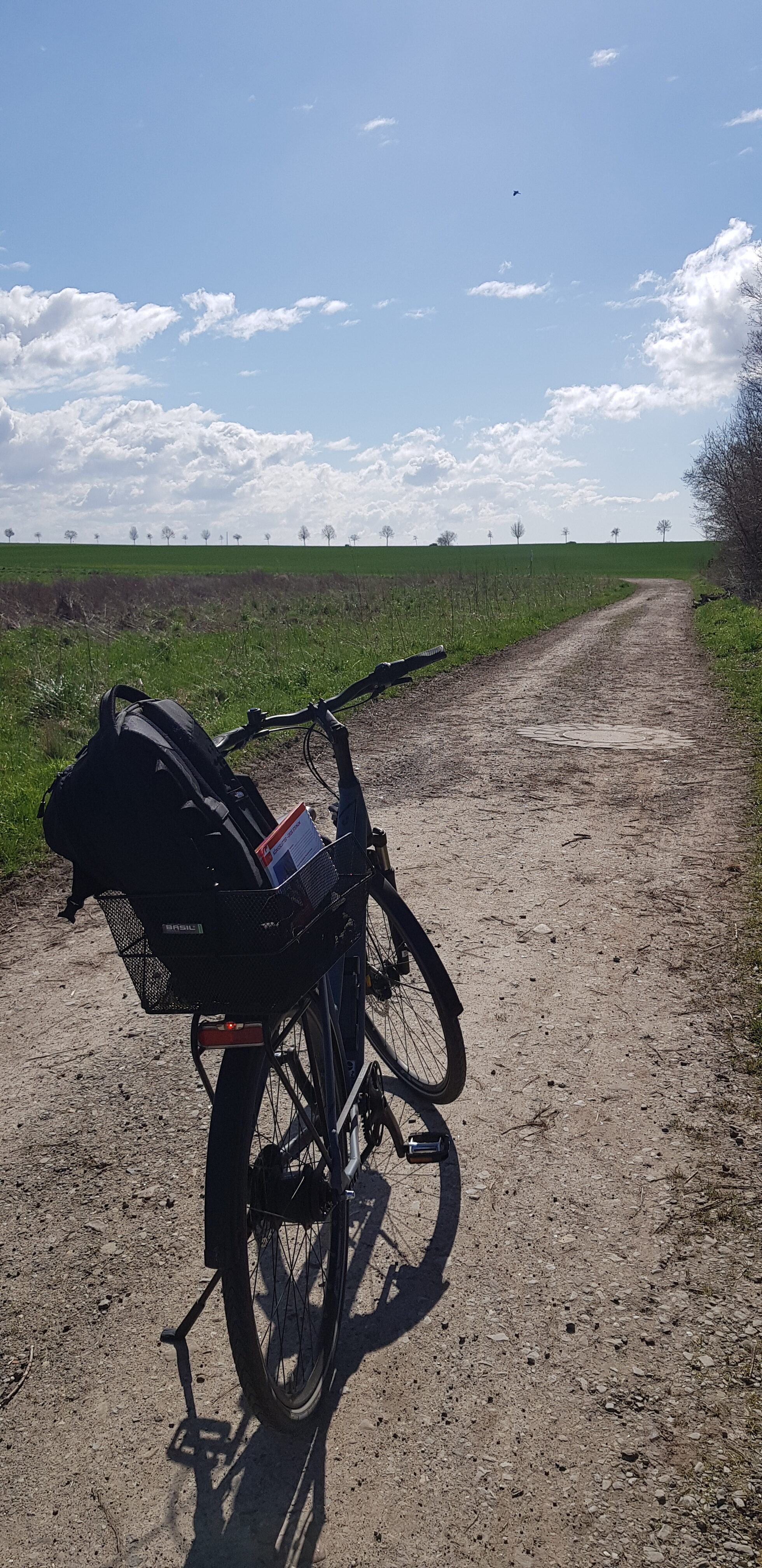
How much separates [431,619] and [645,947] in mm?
17832

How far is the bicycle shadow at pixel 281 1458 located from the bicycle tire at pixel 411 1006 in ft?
2.32

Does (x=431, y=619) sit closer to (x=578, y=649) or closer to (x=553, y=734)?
(x=578, y=649)

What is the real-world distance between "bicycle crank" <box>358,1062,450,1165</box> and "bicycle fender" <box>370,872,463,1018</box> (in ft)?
1.28

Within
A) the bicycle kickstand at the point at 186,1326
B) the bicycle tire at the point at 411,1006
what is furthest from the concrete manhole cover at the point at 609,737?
the bicycle kickstand at the point at 186,1326

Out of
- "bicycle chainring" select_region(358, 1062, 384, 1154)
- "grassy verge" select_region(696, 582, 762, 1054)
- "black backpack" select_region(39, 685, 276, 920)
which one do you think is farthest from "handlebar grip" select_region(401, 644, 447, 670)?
"grassy verge" select_region(696, 582, 762, 1054)

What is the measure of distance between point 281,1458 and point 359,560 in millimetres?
105160

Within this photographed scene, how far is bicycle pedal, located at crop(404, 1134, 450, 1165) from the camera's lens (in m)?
3.06

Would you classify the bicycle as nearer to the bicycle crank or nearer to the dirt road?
the bicycle crank

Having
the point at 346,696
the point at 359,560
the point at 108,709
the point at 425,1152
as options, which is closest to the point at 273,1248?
the point at 425,1152

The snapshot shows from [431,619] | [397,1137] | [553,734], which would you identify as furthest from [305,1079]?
[431,619]

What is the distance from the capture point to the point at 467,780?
8211 millimetres

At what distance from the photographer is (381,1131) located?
314 centimetres

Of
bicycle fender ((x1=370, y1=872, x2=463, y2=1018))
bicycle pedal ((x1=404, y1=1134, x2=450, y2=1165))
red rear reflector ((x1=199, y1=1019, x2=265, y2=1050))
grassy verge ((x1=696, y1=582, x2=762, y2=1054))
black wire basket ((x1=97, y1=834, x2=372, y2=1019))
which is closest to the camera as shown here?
black wire basket ((x1=97, y1=834, x2=372, y2=1019))

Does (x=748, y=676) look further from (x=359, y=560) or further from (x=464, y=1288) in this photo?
(x=359, y=560)
